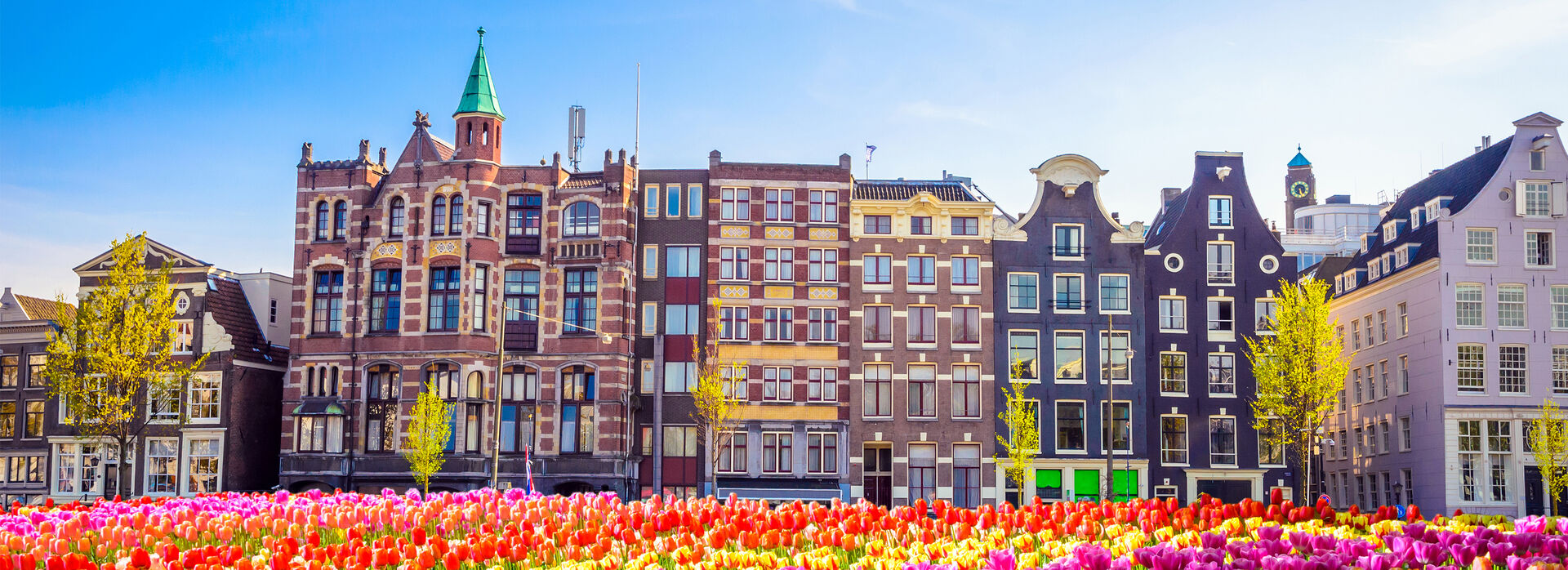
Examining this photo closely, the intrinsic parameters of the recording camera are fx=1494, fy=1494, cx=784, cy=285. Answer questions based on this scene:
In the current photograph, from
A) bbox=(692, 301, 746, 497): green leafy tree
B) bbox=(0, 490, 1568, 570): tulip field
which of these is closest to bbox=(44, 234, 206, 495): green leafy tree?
bbox=(692, 301, 746, 497): green leafy tree

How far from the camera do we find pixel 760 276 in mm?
63344

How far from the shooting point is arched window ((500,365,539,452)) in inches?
2431

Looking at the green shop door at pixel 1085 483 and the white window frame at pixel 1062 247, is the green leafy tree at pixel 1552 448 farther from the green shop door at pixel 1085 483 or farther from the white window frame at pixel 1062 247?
the white window frame at pixel 1062 247

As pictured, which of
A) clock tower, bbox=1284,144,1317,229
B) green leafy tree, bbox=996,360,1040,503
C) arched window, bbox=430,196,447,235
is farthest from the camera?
clock tower, bbox=1284,144,1317,229

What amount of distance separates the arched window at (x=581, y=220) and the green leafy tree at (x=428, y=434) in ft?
29.2

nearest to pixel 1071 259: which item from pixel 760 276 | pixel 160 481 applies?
pixel 760 276

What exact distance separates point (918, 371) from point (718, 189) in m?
11.5

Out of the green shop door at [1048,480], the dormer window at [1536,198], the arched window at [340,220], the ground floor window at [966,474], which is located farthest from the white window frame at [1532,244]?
the arched window at [340,220]

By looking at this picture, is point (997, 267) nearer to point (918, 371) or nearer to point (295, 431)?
point (918, 371)

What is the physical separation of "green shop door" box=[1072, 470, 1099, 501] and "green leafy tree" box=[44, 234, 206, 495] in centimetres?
3702

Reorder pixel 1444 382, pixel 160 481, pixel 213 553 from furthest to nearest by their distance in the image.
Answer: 1. pixel 160 481
2. pixel 1444 382
3. pixel 213 553

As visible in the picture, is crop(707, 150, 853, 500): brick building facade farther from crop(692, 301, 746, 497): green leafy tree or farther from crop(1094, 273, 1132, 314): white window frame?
crop(1094, 273, 1132, 314): white window frame

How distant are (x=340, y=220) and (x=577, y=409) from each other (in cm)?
1393

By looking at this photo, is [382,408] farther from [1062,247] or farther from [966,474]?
[1062,247]
